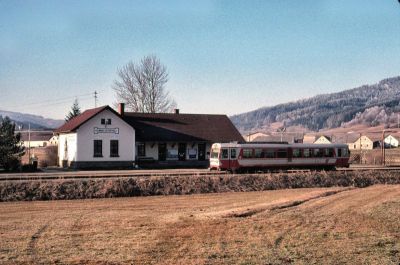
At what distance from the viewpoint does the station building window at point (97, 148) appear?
43.9 m

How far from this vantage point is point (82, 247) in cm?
1494

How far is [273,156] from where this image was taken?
1531 inches

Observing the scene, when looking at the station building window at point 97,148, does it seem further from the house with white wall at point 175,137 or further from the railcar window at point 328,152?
the railcar window at point 328,152

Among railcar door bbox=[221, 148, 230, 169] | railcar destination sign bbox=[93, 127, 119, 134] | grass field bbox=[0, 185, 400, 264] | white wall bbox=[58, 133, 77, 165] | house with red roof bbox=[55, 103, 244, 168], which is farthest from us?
railcar destination sign bbox=[93, 127, 119, 134]

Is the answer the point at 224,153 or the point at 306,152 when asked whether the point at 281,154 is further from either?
the point at 224,153

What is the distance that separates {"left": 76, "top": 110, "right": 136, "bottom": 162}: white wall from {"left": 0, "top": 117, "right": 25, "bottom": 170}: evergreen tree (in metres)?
4.74

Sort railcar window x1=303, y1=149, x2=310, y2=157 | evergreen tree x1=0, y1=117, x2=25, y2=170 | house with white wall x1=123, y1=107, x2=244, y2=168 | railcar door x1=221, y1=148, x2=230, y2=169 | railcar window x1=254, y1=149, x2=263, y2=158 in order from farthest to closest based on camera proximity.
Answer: house with white wall x1=123, y1=107, x2=244, y2=168
railcar window x1=303, y1=149, x2=310, y2=157
evergreen tree x1=0, y1=117, x2=25, y2=170
railcar window x1=254, y1=149, x2=263, y2=158
railcar door x1=221, y1=148, x2=230, y2=169

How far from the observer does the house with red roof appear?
43750mm

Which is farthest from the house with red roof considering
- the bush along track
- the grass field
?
the grass field

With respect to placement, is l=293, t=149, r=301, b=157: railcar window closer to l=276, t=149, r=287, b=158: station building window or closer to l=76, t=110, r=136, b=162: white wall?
l=276, t=149, r=287, b=158: station building window

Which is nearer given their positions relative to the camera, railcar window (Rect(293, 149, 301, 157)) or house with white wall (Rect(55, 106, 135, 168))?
railcar window (Rect(293, 149, 301, 157))

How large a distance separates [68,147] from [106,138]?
153 inches

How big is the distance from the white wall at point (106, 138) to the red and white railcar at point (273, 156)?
30.1ft

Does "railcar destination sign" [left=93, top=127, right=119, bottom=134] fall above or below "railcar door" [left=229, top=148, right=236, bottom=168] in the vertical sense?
above
